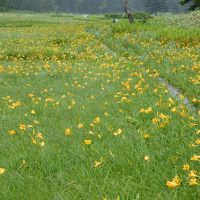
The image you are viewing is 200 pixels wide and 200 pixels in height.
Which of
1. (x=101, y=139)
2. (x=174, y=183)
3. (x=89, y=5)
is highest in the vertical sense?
(x=174, y=183)

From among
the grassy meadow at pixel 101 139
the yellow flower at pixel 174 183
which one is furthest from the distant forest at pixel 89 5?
the yellow flower at pixel 174 183

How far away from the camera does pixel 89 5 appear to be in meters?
169

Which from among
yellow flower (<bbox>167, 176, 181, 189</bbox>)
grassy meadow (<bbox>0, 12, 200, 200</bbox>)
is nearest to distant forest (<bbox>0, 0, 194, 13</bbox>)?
grassy meadow (<bbox>0, 12, 200, 200</bbox>)

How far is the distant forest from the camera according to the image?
121 metres

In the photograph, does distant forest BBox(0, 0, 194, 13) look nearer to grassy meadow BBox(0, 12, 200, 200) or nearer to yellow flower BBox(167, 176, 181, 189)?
grassy meadow BBox(0, 12, 200, 200)

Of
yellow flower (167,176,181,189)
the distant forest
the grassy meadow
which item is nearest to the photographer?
yellow flower (167,176,181,189)

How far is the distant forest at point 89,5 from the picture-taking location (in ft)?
397

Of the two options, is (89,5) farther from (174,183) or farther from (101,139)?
(174,183)

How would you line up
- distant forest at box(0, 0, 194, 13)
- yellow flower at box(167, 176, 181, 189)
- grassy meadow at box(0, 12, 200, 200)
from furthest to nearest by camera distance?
1. distant forest at box(0, 0, 194, 13)
2. grassy meadow at box(0, 12, 200, 200)
3. yellow flower at box(167, 176, 181, 189)

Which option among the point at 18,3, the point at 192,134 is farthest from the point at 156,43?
the point at 18,3

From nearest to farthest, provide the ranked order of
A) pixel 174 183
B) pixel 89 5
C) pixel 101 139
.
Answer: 1. pixel 174 183
2. pixel 101 139
3. pixel 89 5

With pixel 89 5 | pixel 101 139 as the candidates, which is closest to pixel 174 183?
pixel 101 139

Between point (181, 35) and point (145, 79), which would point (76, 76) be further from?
point (181, 35)

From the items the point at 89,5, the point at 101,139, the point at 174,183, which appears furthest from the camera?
the point at 89,5
